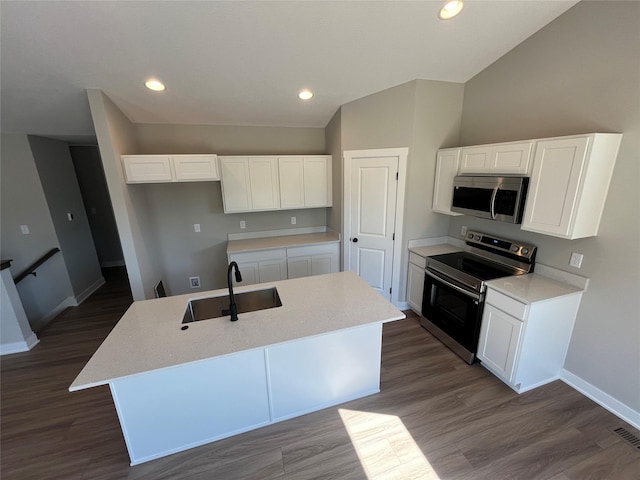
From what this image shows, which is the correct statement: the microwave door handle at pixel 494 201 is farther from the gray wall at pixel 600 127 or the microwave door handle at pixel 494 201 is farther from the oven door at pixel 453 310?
the oven door at pixel 453 310

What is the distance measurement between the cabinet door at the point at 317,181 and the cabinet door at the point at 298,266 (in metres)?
0.79

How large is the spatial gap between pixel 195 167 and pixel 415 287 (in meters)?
3.12

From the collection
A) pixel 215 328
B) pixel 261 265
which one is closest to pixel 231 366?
pixel 215 328

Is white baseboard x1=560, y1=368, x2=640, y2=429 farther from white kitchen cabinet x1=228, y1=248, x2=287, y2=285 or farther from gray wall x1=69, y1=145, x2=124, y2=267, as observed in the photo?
gray wall x1=69, y1=145, x2=124, y2=267

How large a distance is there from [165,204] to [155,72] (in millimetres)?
1770

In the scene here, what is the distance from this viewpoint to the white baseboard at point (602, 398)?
78.7 inches

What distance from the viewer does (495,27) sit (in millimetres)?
2264

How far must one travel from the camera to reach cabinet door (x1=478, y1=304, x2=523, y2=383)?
7.18 ft

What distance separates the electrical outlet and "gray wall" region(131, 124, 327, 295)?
314 cm

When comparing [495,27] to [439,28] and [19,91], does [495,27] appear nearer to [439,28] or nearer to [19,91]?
[439,28]

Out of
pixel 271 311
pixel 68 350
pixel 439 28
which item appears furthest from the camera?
pixel 68 350

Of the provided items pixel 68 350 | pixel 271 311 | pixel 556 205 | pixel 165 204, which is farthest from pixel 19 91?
pixel 556 205

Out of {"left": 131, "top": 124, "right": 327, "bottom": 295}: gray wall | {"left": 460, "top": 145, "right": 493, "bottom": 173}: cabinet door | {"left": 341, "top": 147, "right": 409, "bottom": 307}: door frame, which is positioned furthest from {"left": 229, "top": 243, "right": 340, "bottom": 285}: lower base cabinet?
{"left": 460, "top": 145, "right": 493, "bottom": 173}: cabinet door

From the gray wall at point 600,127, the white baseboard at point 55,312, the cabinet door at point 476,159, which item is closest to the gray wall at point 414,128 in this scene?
the cabinet door at point 476,159
